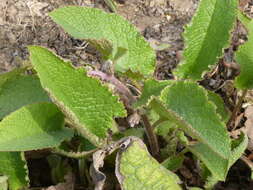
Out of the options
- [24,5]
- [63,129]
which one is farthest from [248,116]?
[24,5]

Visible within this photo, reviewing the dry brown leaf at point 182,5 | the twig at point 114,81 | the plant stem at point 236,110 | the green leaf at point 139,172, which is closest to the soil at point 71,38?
the dry brown leaf at point 182,5

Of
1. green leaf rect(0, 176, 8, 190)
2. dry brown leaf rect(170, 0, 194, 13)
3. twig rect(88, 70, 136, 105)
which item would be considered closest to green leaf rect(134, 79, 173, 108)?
twig rect(88, 70, 136, 105)

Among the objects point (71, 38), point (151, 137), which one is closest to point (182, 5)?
point (71, 38)

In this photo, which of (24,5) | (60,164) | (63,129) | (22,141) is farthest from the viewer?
(24,5)

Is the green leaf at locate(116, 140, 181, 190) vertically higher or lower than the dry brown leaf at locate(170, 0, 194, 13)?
higher

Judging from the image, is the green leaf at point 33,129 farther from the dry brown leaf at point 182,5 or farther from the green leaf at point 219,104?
the dry brown leaf at point 182,5

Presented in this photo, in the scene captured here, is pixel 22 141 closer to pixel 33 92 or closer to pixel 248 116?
pixel 33 92

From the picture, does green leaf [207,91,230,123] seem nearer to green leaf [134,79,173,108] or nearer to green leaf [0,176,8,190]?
green leaf [134,79,173,108]
